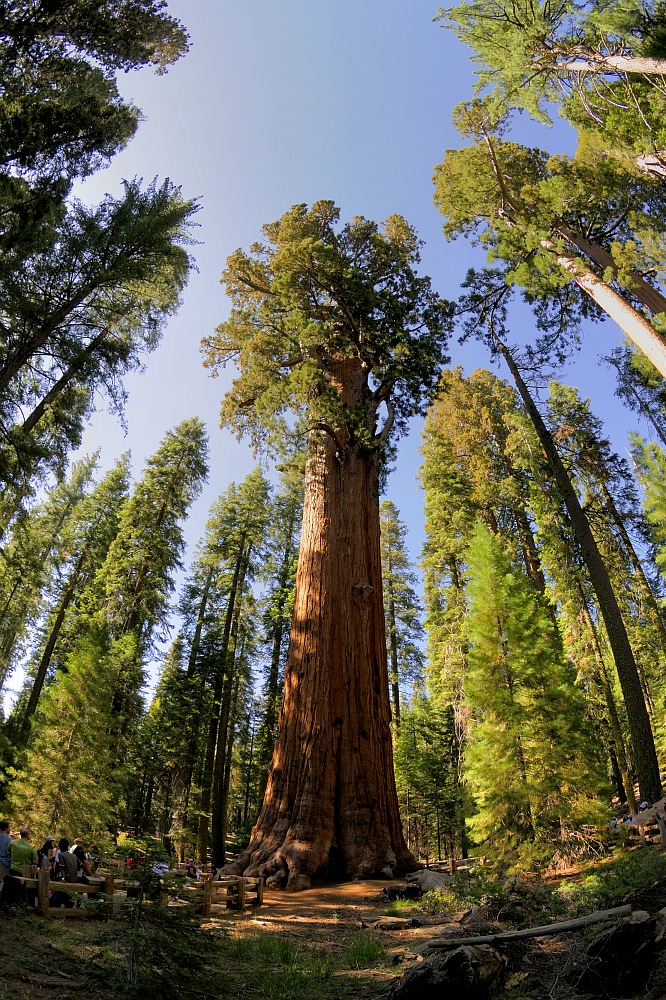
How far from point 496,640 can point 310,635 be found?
13.0 ft

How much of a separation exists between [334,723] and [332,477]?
5.46m

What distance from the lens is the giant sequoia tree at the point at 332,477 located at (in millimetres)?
10195

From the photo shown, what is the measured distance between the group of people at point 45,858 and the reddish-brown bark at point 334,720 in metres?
2.68

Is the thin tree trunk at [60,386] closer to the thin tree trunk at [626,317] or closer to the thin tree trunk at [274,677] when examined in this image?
the thin tree trunk at [626,317]

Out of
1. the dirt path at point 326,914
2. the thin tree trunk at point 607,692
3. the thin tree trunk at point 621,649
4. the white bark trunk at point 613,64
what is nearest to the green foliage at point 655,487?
the thin tree trunk at point 607,692

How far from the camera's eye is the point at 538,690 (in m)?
11.4

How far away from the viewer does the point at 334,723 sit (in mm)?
10875

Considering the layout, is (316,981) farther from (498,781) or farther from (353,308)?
(353,308)

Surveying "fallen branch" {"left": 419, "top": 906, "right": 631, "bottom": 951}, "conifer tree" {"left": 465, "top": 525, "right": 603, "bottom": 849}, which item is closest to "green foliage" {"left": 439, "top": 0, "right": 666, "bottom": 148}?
"conifer tree" {"left": 465, "top": 525, "right": 603, "bottom": 849}

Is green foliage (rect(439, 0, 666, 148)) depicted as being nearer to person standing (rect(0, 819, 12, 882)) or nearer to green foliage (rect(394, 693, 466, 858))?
person standing (rect(0, 819, 12, 882))

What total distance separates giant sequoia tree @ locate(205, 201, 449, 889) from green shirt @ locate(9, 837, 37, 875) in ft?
12.6

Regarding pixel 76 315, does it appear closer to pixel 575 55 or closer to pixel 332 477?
pixel 332 477

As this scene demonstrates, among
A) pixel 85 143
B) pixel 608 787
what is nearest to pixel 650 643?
pixel 608 787

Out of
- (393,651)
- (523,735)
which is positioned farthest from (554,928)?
(393,651)
